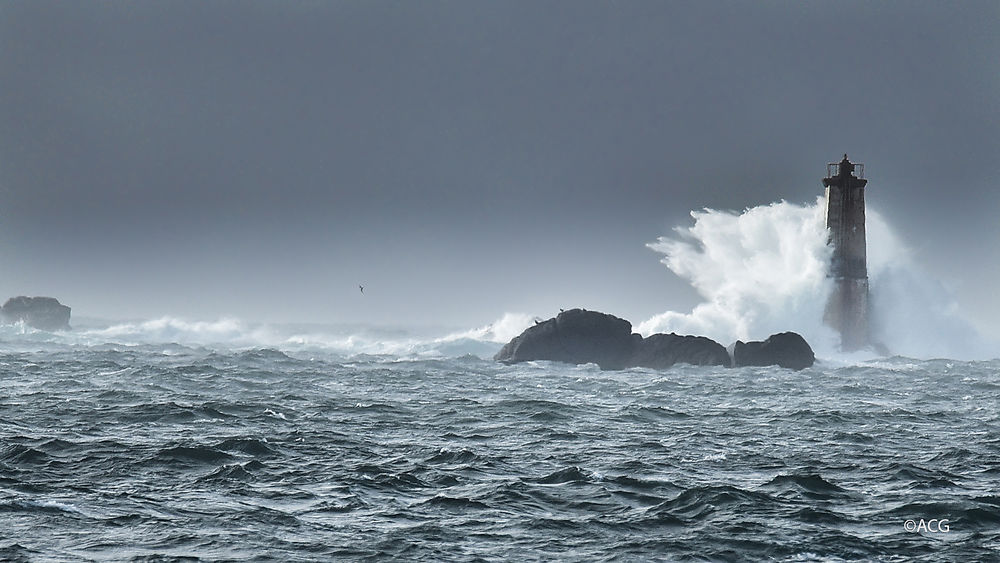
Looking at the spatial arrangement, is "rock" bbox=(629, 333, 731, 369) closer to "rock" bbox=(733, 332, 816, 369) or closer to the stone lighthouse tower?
"rock" bbox=(733, 332, 816, 369)

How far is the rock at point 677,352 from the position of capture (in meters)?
64.1

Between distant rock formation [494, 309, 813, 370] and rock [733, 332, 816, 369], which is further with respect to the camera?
distant rock formation [494, 309, 813, 370]

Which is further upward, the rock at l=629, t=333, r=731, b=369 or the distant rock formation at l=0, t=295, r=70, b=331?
the distant rock formation at l=0, t=295, r=70, b=331

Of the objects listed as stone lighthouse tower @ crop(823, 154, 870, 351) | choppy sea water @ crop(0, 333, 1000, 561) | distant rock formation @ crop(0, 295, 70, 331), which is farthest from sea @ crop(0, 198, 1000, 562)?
distant rock formation @ crop(0, 295, 70, 331)

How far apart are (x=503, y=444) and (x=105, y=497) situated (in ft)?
37.2

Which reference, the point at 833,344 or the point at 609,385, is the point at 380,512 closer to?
the point at 609,385

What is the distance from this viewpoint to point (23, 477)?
20.8 meters

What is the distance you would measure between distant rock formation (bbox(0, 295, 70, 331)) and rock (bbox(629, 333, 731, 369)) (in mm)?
68879

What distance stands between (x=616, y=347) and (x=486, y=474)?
44.4 meters

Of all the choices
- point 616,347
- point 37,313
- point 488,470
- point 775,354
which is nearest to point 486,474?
point 488,470

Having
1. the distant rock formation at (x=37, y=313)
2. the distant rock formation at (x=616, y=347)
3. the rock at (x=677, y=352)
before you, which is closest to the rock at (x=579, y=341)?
the distant rock formation at (x=616, y=347)

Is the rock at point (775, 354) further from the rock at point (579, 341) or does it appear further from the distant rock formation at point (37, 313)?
the distant rock formation at point (37, 313)

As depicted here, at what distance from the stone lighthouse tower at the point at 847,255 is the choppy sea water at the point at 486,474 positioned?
31.7m

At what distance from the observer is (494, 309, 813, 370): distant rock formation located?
6378 centimetres
